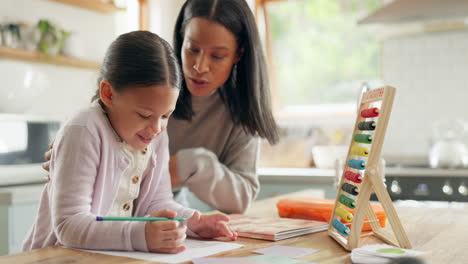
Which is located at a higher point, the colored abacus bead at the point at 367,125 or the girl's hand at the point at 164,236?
the colored abacus bead at the point at 367,125

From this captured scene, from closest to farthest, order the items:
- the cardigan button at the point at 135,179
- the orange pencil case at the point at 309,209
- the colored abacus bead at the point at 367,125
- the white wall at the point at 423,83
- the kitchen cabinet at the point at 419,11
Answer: the colored abacus bead at the point at 367,125 → the cardigan button at the point at 135,179 → the orange pencil case at the point at 309,209 → the kitchen cabinet at the point at 419,11 → the white wall at the point at 423,83

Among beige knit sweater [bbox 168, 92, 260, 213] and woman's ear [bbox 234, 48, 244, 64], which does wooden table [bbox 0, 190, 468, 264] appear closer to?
beige knit sweater [bbox 168, 92, 260, 213]

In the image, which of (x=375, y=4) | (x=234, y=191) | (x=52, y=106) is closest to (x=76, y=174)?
(x=234, y=191)

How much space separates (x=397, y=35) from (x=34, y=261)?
12.0 ft

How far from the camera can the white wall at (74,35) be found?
12.6 feet

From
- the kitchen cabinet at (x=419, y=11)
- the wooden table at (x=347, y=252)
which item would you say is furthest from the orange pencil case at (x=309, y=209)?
the kitchen cabinet at (x=419, y=11)

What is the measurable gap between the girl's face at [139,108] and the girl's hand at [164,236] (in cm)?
24

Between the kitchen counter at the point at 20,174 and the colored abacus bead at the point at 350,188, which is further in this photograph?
the kitchen counter at the point at 20,174

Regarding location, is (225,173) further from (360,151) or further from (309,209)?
(360,151)

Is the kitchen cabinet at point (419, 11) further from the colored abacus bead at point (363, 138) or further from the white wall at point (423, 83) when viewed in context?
the colored abacus bead at point (363, 138)

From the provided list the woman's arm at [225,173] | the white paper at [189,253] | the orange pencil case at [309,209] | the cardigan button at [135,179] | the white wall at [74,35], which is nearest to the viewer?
the white paper at [189,253]

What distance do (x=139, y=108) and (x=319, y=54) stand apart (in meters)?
3.85

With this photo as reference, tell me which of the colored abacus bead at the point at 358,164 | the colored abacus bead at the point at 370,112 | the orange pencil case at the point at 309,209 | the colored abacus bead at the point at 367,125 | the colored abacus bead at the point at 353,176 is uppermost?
the colored abacus bead at the point at 370,112

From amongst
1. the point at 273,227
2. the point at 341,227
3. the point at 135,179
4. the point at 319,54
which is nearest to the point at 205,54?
the point at 135,179
